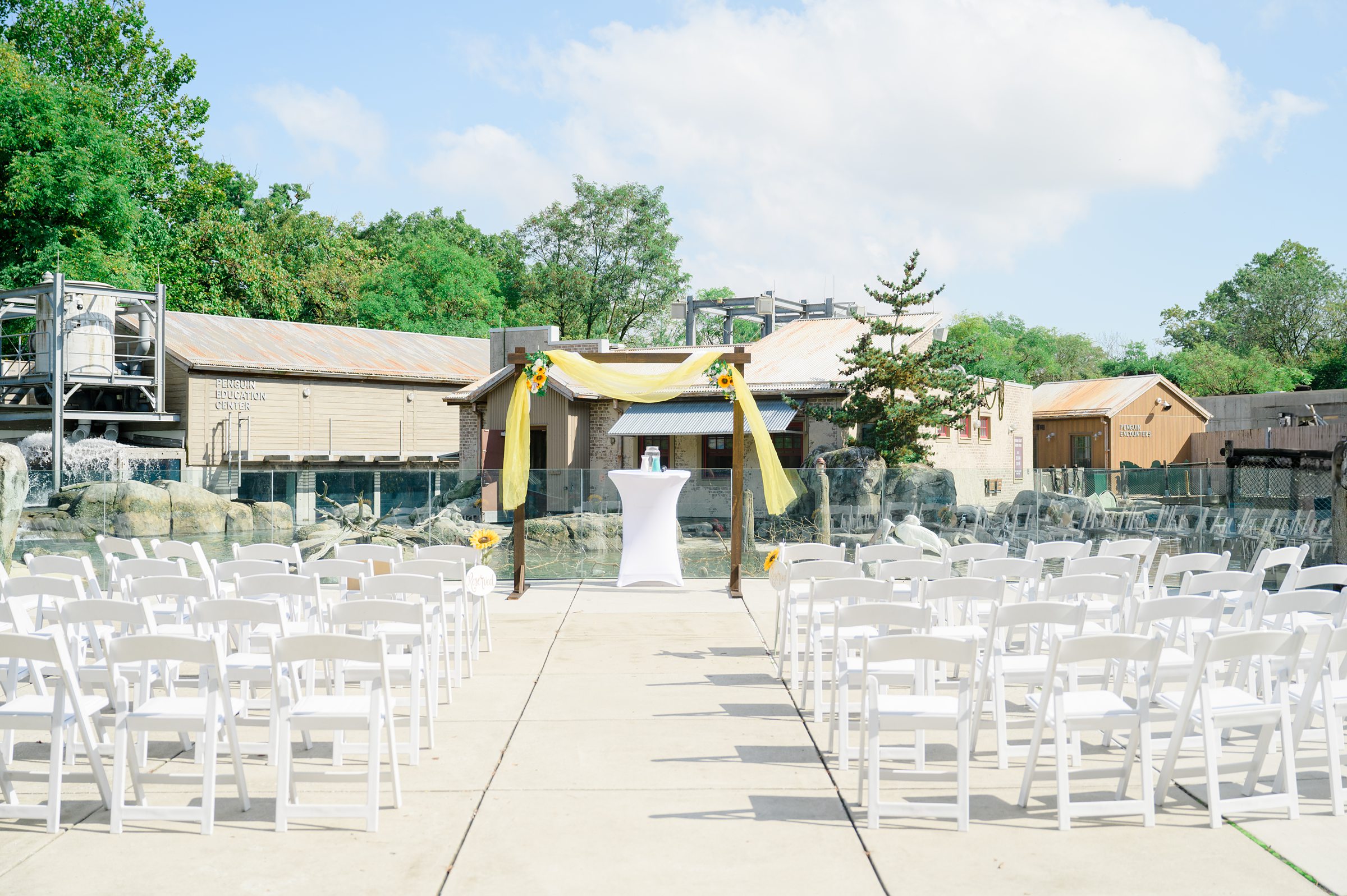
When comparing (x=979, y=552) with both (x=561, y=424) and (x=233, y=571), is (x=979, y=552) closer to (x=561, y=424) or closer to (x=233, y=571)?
(x=233, y=571)

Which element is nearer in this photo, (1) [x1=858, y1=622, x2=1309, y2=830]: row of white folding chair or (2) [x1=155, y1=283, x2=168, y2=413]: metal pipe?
(1) [x1=858, y1=622, x2=1309, y2=830]: row of white folding chair

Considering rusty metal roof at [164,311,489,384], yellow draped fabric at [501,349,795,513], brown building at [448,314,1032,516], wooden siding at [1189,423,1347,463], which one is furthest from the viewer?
rusty metal roof at [164,311,489,384]

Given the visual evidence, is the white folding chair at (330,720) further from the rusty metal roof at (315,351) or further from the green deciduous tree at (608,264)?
the green deciduous tree at (608,264)

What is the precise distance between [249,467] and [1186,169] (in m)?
33.2

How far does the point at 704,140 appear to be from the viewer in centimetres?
3434

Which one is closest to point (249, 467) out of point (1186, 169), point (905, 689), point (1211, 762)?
point (905, 689)

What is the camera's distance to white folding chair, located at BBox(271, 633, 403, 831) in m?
4.71

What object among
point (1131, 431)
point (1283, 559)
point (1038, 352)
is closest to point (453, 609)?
point (1283, 559)

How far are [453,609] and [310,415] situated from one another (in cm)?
2280

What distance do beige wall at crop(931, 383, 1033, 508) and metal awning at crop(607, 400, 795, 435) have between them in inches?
135

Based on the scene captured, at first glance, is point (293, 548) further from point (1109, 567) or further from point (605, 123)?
point (605, 123)

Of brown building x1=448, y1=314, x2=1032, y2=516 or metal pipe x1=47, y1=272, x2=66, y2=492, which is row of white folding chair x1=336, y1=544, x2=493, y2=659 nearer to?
brown building x1=448, y1=314, x2=1032, y2=516

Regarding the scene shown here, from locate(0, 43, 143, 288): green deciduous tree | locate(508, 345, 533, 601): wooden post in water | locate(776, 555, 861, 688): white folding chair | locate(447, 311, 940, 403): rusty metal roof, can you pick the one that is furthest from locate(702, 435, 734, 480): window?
locate(0, 43, 143, 288): green deciduous tree

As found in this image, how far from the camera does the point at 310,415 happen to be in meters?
29.6
